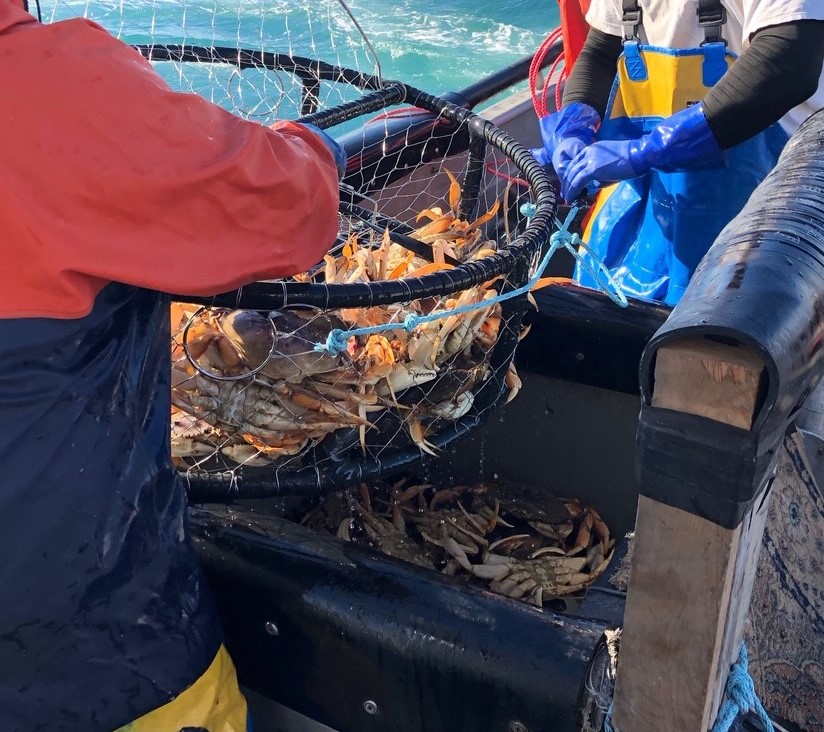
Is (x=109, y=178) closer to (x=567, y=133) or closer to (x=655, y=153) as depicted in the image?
(x=655, y=153)

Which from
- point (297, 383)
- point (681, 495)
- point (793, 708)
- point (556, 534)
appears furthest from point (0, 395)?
point (556, 534)

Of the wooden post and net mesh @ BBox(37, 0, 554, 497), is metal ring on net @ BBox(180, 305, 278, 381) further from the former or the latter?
the wooden post

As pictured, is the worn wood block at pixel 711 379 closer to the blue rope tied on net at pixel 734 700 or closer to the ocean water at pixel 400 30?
the blue rope tied on net at pixel 734 700

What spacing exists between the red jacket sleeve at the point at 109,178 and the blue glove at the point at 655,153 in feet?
5.04

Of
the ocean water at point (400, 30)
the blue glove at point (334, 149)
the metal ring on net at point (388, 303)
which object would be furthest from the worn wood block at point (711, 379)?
the ocean water at point (400, 30)

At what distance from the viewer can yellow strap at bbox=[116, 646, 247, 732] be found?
1.46 meters

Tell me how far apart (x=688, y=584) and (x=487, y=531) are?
1718 millimetres

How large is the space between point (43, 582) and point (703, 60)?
2.26 meters

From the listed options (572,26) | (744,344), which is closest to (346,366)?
(744,344)

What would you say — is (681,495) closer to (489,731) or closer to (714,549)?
(714,549)

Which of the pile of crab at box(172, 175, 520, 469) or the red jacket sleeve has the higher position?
the red jacket sleeve

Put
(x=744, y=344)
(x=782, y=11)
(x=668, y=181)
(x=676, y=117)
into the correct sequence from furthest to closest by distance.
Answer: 1. (x=668, y=181)
2. (x=676, y=117)
3. (x=782, y=11)
4. (x=744, y=344)

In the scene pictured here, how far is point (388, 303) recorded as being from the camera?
5.02 feet

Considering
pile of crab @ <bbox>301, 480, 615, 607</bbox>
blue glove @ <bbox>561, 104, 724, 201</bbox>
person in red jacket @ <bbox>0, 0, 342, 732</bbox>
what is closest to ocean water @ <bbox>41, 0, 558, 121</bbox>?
blue glove @ <bbox>561, 104, 724, 201</bbox>
